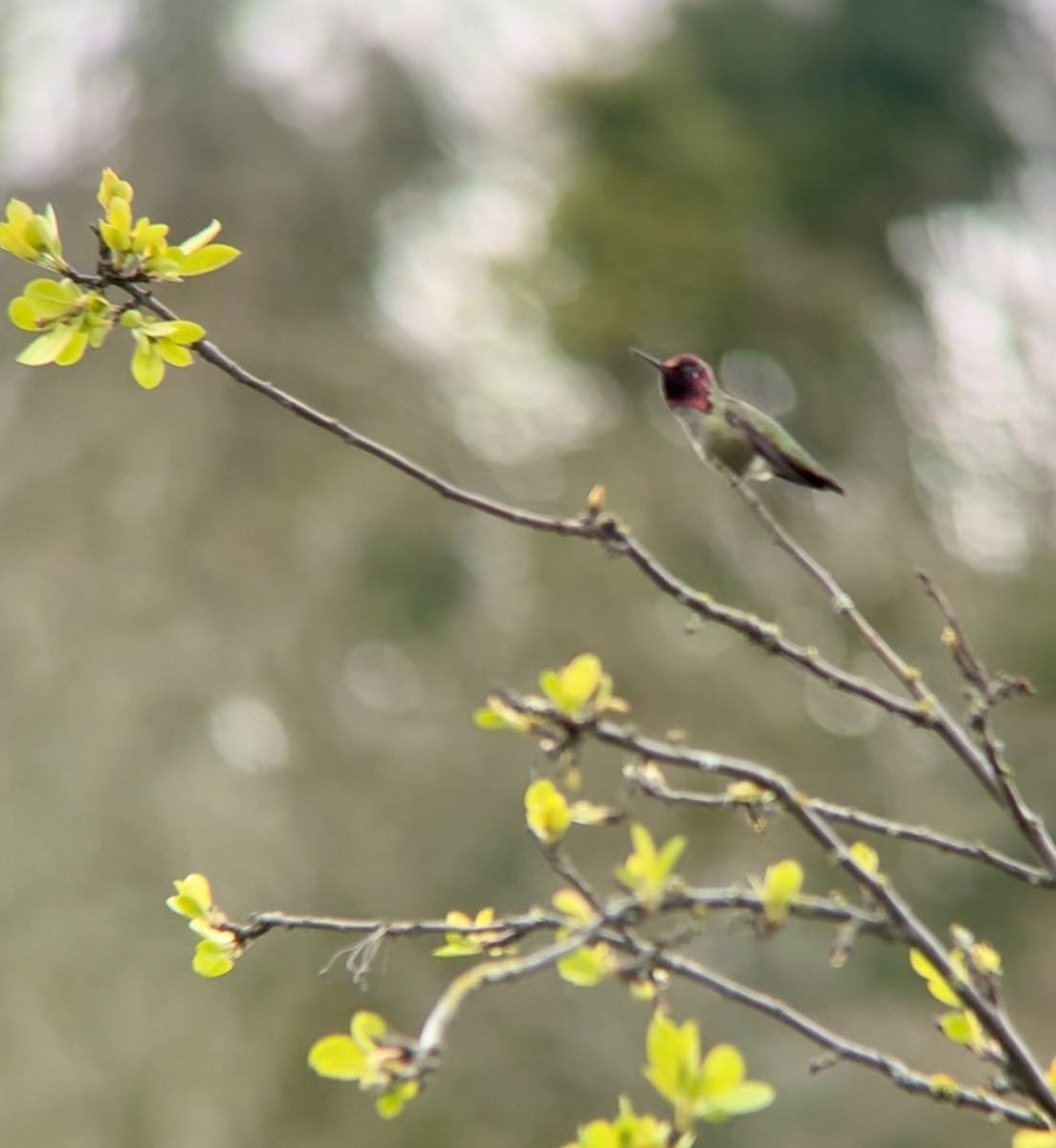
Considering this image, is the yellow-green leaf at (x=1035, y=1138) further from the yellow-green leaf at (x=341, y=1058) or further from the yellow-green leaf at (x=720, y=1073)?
the yellow-green leaf at (x=341, y=1058)

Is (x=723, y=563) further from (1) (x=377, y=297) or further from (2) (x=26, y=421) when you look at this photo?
(2) (x=26, y=421)

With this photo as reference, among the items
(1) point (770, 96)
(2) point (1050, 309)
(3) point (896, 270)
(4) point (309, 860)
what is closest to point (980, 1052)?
(4) point (309, 860)

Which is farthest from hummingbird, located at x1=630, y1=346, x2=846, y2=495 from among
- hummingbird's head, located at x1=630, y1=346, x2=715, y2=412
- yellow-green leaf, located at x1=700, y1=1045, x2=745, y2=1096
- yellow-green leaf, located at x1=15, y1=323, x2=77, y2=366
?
yellow-green leaf, located at x1=700, y1=1045, x2=745, y2=1096

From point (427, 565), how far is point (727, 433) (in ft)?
20.2

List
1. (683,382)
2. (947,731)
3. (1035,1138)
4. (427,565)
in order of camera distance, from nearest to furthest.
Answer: (1035,1138) → (947,731) → (683,382) → (427,565)

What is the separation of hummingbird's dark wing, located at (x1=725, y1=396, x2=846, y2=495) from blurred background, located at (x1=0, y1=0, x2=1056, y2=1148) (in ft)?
15.8

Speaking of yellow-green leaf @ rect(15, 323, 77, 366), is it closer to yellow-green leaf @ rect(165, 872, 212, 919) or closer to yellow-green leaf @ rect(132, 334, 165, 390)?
yellow-green leaf @ rect(132, 334, 165, 390)

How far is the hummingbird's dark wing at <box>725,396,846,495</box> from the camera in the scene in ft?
5.16

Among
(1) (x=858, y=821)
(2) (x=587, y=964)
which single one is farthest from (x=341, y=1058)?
(1) (x=858, y=821)

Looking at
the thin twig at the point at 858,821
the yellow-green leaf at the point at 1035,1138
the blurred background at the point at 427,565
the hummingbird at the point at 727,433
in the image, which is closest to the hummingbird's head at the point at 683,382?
the hummingbird at the point at 727,433

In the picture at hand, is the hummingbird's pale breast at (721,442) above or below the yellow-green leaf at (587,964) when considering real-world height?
above

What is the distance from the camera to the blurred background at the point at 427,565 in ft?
21.6

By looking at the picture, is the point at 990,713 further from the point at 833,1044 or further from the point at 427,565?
the point at 427,565

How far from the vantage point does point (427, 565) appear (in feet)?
25.4
